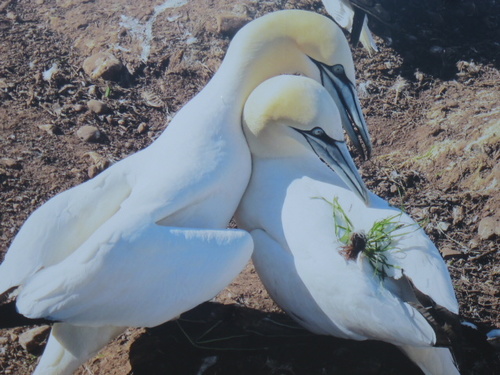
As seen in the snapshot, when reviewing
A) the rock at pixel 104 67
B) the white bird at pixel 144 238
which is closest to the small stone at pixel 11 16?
the rock at pixel 104 67

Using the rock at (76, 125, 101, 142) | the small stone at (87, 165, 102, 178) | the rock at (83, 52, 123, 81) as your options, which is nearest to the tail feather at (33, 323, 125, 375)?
the small stone at (87, 165, 102, 178)

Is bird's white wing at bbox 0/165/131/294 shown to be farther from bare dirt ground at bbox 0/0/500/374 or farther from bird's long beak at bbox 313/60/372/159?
bird's long beak at bbox 313/60/372/159

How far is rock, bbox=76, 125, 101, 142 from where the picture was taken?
5.52 meters

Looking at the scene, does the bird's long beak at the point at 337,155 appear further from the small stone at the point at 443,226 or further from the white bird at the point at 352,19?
the white bird at the point at 352,19

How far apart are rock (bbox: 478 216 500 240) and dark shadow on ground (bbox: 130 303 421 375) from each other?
109 centimetres

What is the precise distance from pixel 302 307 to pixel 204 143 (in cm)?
100

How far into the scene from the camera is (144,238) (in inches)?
141

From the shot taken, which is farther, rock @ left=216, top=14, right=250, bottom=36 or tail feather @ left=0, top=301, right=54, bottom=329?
rock @ left=216, top=14, right=250, bottom=36

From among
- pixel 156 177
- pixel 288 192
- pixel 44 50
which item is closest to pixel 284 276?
pixel 288 192

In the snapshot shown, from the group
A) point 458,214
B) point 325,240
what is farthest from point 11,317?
point 458,214

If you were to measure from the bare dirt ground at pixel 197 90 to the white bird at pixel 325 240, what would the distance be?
40 cm

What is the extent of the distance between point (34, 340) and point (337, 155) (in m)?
1.90

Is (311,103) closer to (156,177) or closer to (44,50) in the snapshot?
(156,177)

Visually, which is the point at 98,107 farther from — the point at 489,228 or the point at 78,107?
the point at 489,228
